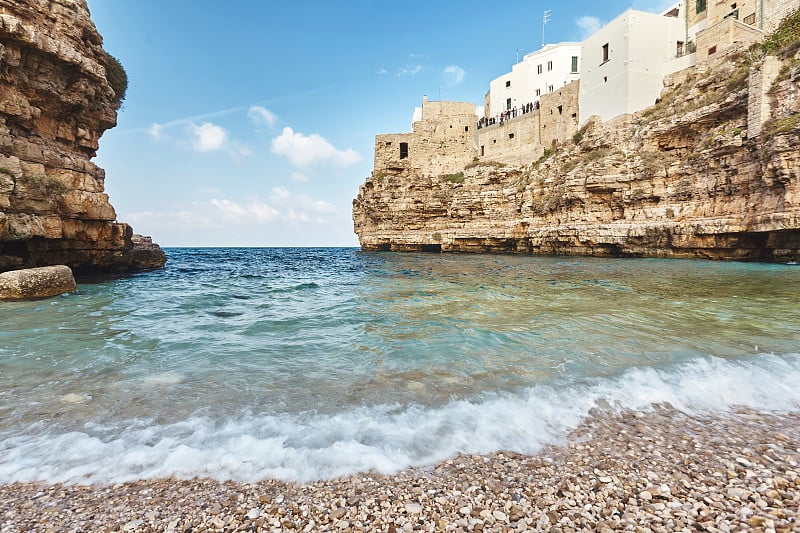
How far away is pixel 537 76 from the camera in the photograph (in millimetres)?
48125

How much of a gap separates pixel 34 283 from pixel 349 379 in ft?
37.3

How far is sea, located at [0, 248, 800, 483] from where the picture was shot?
2789mm

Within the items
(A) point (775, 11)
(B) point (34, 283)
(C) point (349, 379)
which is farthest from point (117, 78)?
(A) point (775, 11)

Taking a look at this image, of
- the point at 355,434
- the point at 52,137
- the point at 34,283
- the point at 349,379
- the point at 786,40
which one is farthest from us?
the point at 786,40

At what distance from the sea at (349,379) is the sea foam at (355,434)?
0.05 ft

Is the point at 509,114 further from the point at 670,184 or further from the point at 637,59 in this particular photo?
the point at 670,184

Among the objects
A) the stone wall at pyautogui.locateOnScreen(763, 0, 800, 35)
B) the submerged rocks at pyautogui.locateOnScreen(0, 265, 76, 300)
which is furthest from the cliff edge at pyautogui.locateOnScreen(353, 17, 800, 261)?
the submerged rocks at pyautogui.locateOnScreen(0, 265, 76, 300)

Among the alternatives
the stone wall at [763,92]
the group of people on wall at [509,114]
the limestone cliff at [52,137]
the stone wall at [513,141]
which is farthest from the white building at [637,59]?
the limestone cliff at [52,137]

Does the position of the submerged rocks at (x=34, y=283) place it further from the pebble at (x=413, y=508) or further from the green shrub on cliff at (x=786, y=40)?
the green shrub on cliff at (x=786, y=40)

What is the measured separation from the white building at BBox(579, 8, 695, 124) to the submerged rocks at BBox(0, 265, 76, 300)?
1441 inches

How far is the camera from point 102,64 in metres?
15.2

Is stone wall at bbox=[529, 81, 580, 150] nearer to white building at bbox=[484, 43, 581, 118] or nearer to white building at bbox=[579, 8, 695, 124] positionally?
white building at bbox=[579, 8, 695, 124]

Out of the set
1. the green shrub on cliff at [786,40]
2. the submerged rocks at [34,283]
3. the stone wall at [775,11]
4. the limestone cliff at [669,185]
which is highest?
the stone wall at [775,11]

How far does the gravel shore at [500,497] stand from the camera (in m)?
1.95
